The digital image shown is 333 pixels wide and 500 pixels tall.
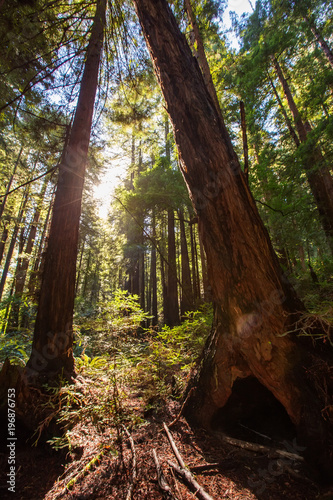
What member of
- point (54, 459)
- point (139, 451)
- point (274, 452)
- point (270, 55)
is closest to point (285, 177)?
Result: point (270, 55)

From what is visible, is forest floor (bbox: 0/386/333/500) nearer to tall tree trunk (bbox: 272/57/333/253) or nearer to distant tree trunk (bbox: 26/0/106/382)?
distant tree trunk (bbox: 26/0/106/382)

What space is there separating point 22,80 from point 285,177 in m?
9.13

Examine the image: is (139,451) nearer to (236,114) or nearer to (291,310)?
(291,310)

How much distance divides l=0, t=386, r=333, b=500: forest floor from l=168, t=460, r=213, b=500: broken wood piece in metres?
0.04

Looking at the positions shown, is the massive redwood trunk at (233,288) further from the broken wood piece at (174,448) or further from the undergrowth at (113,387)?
the undergrowth at (113,387)

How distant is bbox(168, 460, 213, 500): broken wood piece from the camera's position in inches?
55.9

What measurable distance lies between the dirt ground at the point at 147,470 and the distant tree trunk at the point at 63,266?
1.11 metres

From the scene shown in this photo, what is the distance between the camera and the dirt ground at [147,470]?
150 cm

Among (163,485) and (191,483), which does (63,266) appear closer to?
(163,485)

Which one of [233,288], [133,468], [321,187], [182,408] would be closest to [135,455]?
[133,468]

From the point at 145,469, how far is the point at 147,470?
23 millimetres

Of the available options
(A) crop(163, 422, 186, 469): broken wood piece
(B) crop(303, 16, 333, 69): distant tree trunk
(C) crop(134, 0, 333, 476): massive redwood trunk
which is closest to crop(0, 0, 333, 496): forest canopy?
(C) crop(134, 0, 333, 476): massive redwood trunk

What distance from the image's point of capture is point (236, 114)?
29.9 feet

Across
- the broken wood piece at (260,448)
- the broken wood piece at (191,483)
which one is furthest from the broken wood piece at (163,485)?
the broken wood piece at (260,448)
